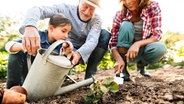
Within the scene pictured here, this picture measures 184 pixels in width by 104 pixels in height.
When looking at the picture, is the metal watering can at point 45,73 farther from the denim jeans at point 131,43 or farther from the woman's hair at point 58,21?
the denim jeans at point 131,43

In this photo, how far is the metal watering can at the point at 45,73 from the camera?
2.21 metres

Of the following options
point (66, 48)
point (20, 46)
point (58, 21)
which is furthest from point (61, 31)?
point (20, 46)

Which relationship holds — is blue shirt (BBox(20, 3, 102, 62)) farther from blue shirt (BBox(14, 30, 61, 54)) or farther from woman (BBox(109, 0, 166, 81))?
woman (BBox(109, 0, 166, 81))

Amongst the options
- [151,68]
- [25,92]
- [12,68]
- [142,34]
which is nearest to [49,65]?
[25,92]

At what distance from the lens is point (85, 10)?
2.74 metres

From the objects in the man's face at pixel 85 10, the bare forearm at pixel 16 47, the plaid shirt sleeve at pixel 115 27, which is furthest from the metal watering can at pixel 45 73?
the plaid shirt sleeve at pixel 115 27

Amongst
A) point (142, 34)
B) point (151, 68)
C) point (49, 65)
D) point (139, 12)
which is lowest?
point (151, 68)

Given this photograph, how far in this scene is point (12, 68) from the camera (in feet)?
8.46

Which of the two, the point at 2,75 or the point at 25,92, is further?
the point at 2,75

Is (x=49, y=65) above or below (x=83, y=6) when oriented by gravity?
below

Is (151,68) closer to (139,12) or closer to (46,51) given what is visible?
(139,12)

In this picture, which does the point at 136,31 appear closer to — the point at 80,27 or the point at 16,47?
the point at 80,27

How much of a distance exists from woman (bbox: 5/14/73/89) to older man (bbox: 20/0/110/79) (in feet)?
0.41

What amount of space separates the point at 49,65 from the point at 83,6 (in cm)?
73
